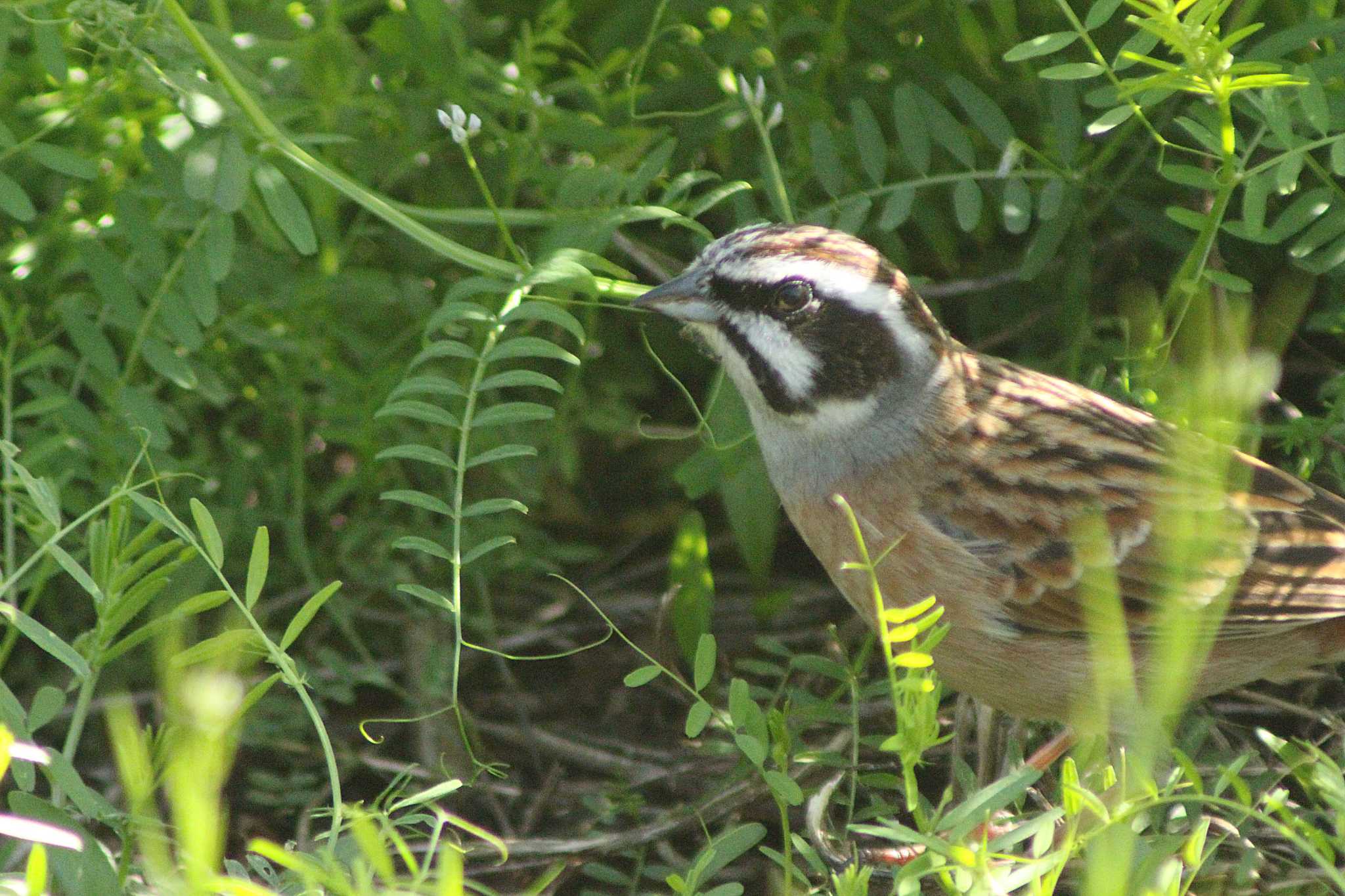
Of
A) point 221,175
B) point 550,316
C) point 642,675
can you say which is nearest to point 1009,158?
point 550,316

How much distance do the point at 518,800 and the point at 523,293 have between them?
1264 millimetres

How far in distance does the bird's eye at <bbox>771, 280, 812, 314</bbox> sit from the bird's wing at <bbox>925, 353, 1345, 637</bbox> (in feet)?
1.34

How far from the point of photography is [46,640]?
2.40 metres

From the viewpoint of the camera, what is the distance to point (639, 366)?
13.3 ft

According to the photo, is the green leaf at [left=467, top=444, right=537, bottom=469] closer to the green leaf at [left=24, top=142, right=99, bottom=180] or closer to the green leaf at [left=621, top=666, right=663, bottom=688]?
the green leaf at [left=621, top=666, right=663, bottom=688]

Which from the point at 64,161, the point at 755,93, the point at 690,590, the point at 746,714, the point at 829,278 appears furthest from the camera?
the point at 690,590

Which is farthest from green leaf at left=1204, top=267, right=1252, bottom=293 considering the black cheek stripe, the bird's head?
the black cheek stripe

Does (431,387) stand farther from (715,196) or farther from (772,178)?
(772,178)

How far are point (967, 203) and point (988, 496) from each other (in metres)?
0.62

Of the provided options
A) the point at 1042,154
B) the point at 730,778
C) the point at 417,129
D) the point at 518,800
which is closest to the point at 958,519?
the point at 730,778

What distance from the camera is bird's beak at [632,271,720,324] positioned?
295 centimetres

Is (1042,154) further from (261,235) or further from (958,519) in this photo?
(261,235)

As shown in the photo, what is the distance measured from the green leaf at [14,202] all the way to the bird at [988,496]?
3.99ft

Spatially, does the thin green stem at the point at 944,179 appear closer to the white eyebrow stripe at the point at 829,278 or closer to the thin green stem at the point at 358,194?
the white eyebrow stripe at the point at 829,278
